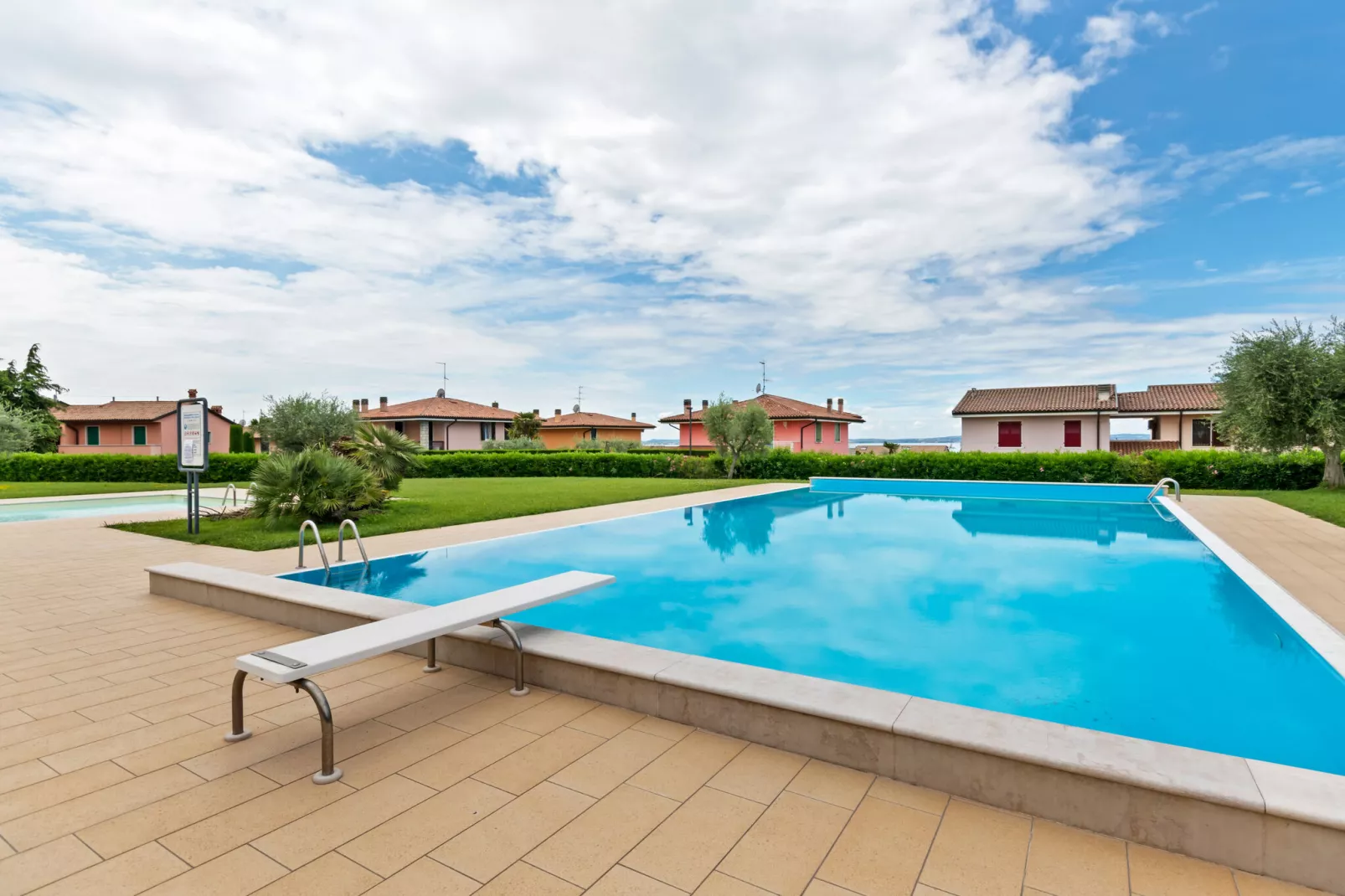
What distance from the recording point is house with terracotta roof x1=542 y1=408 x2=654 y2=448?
43.4 m

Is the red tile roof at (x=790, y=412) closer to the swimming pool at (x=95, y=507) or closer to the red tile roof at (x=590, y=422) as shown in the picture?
the red tile roof at (x=590, y=422)

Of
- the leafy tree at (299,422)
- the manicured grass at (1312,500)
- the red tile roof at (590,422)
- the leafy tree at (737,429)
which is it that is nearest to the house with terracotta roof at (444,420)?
the red tile roof at (590,422)

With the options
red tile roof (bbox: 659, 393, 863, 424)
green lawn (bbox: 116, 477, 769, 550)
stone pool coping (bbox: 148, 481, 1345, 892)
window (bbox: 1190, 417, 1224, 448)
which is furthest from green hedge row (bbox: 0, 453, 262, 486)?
window (bbox: 1190, 417, 1224, 448)

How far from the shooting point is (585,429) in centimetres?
4375

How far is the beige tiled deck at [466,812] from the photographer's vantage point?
6.66 ft

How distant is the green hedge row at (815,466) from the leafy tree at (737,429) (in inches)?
23.0

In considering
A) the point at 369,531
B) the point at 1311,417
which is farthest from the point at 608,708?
the point at 1311,417

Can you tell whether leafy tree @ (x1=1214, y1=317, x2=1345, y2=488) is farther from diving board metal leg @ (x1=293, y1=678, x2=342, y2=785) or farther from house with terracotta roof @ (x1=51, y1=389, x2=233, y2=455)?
house with terracotta roof @ (x1=51, y1=389, x2=233, y2=455)

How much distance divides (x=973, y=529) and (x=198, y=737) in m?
11.8

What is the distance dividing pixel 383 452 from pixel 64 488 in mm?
12936

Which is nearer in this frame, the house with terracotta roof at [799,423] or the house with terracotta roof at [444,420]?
the house with terracotta roof at [799,423]

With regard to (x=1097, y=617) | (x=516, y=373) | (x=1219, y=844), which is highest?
(x=516, y=373)

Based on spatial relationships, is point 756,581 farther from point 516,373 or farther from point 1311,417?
point 516,373

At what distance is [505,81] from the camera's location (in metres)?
10.2
